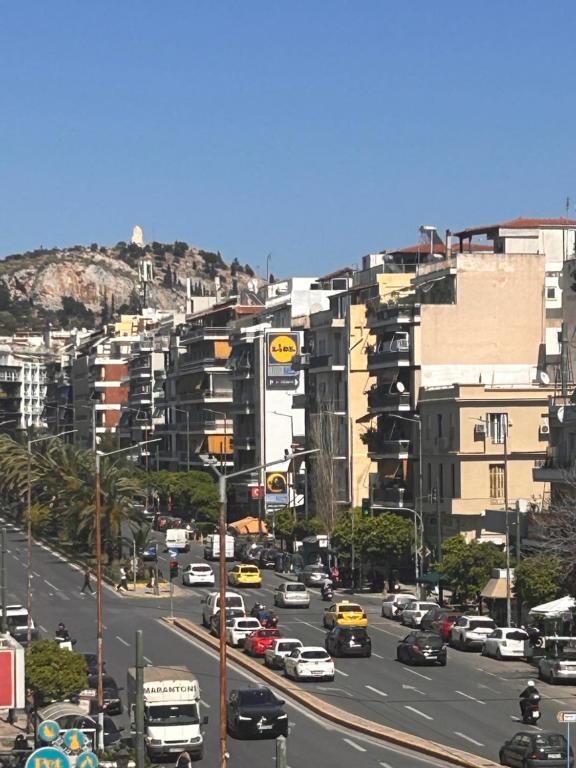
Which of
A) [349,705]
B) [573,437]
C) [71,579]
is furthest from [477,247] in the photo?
[349,705]

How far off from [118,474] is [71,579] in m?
6.94

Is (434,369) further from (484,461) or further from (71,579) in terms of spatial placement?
(71,579)

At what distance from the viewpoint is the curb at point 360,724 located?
4309 centimetres

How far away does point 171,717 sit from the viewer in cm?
4700

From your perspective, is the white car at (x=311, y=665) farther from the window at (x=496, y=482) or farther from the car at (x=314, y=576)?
the car at (x=314, y=576)

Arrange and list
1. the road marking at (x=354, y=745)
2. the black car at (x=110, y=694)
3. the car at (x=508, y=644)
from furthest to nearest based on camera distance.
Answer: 1. the car at (x=508, y=644)
2. the black car at (x=110, y=694)
3. the road marking at (x=354, y=745)

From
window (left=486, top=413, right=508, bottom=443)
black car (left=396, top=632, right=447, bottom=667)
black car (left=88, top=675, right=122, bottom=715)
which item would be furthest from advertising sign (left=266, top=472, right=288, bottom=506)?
black car (left=88, top=675, right=122, bottom=715)

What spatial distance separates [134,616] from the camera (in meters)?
Result: 83.3

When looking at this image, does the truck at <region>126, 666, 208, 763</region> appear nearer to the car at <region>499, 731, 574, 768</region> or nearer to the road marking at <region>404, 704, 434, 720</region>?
the road marking at <region>404, 704, 434, 720</region>

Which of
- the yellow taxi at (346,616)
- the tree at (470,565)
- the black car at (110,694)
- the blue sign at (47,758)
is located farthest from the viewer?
the tree at (470,565)

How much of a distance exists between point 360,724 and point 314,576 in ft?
159

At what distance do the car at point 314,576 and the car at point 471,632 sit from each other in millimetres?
26609

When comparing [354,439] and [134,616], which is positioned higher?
[354,439]

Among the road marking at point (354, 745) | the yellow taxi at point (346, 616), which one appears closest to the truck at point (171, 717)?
the road marking at point (354, 745)
